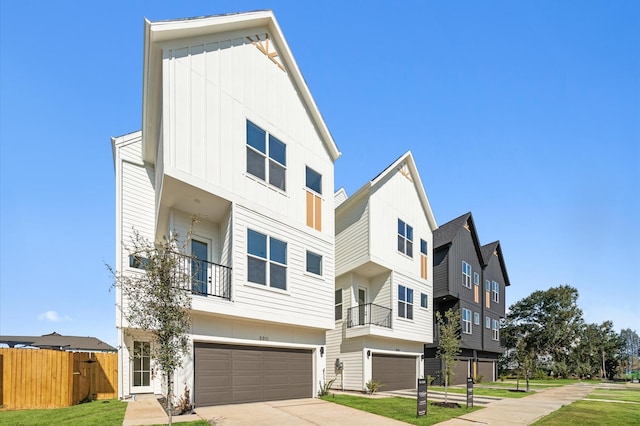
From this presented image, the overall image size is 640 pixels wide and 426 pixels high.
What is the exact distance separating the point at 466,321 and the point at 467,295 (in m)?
1.82

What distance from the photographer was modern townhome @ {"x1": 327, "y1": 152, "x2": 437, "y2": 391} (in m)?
20.4

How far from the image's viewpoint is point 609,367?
5503 centimetres

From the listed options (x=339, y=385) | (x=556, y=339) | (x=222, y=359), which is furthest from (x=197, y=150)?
(x=556, y=339)

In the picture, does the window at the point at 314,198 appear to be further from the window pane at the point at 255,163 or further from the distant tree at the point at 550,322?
the distant tree at the point at 550,322

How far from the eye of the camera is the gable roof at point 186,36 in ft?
40.1

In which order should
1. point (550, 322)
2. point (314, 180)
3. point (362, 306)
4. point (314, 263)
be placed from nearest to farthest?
point (314, 263)
point (314, 180)
point (362, 306)
point (550, 322)

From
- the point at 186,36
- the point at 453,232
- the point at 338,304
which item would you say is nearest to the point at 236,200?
the point at 186,36

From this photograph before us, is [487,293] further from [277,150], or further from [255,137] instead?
[255,137]

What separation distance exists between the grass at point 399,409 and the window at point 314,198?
6.64 m

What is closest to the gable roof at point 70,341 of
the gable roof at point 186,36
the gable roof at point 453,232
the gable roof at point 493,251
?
the gable roof at point 186,36

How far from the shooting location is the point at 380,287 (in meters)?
22.2

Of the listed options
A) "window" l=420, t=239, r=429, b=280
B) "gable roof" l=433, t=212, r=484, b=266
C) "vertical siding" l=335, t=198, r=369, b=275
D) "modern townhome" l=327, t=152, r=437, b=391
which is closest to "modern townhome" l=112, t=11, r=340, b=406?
"vertical siding" l=335, t=198, r=369, b=275

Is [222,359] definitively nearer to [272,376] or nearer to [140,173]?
[272,376]

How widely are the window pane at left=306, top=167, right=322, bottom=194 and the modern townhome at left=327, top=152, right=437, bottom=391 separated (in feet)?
11.9
